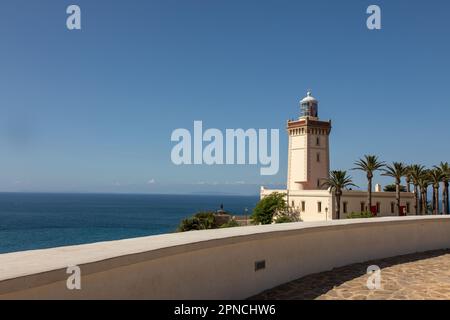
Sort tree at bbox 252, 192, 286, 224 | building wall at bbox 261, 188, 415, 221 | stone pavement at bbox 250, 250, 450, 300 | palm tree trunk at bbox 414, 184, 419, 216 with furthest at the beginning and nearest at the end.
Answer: tree at bbox 252, 192, 286, 224 → palm tree trunk at bbox 414, 184, 419, 216 → building wall at bbox 261, 188, 415, 221 → stone pavement at bbox 250, 250, 450, 300

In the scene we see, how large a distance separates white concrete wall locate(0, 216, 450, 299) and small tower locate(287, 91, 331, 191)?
59.6 m

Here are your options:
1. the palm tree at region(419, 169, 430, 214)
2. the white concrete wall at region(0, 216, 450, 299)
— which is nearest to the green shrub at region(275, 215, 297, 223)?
the palm tree at region(419, 169, 430, 214)

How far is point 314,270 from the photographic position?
26.2ft

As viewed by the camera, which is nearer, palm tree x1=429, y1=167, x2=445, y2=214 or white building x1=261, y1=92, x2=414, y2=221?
palm tree x1=429, y1=167, x2=445, y2=214

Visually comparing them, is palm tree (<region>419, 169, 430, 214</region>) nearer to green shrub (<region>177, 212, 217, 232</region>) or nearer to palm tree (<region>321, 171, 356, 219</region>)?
palm tree (<region>321, 171, 356, 219</region>)

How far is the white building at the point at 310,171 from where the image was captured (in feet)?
197

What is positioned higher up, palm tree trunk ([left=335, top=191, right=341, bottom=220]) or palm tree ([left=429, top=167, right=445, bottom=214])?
palm tree ([left=429, top=167, right=445, bottom=214])

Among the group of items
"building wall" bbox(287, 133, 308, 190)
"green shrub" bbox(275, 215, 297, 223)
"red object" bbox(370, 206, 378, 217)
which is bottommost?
"green shrub" bbox(275, 215, 297, 223)

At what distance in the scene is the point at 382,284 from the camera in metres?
7.16

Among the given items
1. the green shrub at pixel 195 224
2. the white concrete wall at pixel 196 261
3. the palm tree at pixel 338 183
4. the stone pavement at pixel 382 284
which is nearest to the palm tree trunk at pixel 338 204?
the palm tree at pixel 338 183

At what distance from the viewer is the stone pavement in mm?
6473

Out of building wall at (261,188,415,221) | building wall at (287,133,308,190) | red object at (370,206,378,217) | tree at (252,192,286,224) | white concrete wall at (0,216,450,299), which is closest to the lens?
white concrete wall at (0,216,450,299)
